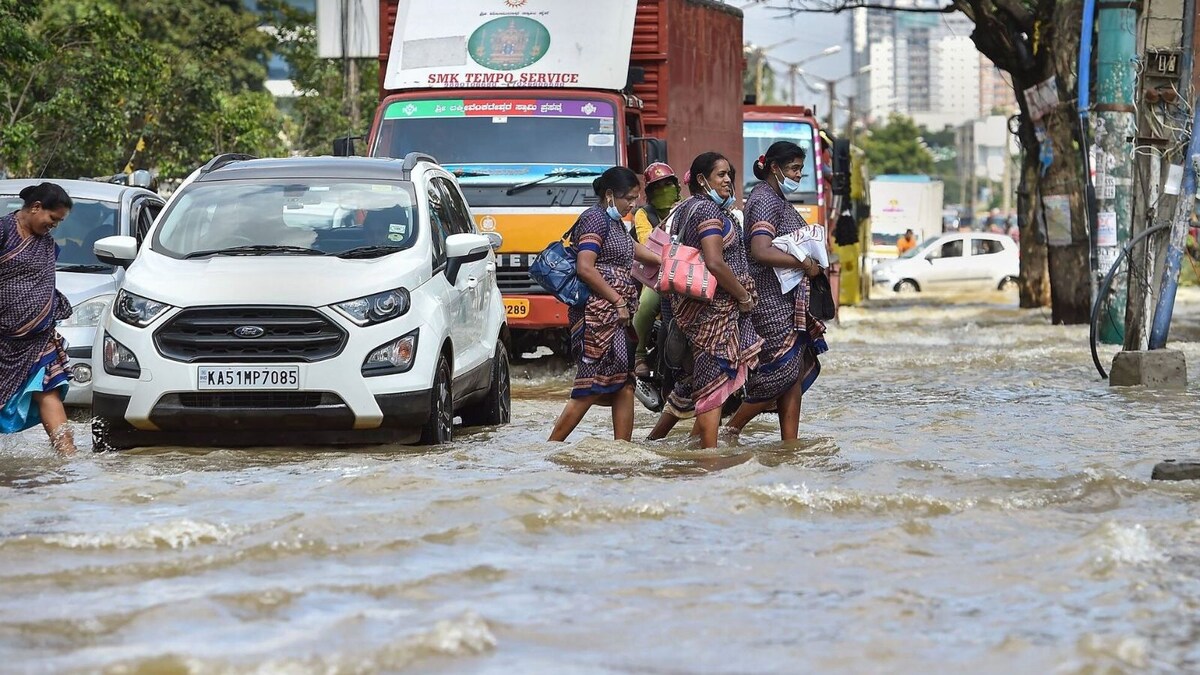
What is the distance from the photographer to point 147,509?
761cm

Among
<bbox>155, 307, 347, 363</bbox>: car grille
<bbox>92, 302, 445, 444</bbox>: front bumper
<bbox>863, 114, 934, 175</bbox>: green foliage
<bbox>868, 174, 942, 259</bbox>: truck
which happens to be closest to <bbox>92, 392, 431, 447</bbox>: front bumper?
<bbox>92, 302, 445, 444</bbox>: front bumper

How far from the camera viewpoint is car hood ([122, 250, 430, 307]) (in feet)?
31.3

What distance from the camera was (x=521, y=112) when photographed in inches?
614

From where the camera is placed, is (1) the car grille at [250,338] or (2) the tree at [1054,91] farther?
(2) the tree at [1054,91]

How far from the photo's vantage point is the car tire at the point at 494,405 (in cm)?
1180

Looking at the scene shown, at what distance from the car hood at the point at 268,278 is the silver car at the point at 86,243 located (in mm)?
1949

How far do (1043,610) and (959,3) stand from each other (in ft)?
66.9

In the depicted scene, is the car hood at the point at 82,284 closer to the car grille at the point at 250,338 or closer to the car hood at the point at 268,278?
the car hood at the point at 268,278

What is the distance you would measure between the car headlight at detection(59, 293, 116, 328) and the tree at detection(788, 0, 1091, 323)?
45.5 ft

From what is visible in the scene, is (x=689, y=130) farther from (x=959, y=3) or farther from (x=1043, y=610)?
(x=1043, y=610)

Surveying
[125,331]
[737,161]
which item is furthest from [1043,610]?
[737,161]

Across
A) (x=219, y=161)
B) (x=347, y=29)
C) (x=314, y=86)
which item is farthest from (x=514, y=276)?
(x=314, y=86)

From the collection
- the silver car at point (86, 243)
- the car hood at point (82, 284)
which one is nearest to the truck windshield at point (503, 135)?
the silver car at point (86, 243)

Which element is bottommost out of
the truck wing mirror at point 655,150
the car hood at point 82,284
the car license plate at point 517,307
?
the car license plate at point 517,307
